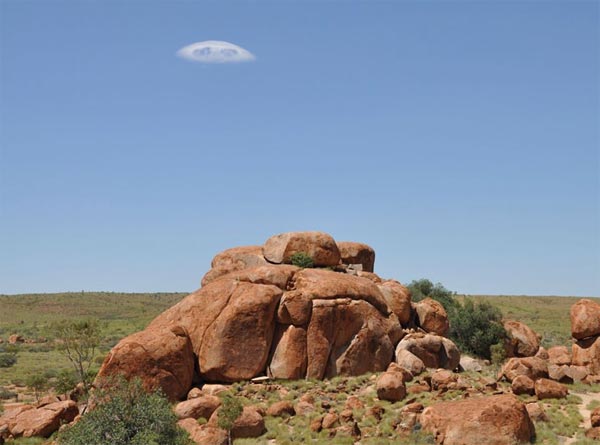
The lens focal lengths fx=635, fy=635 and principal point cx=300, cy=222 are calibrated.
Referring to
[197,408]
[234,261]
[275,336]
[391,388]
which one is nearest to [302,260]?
[234,261]

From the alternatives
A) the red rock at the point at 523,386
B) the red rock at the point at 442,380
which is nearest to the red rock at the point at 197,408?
the red rock at the point at 442,380

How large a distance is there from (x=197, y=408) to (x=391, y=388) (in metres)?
9.58

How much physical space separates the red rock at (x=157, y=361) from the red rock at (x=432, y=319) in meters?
15.7

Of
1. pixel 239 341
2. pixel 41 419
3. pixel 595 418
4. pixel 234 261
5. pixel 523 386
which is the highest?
pixel 234 261

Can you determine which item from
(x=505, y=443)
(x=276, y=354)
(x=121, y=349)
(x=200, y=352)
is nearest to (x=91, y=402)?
(x=121, y=349)

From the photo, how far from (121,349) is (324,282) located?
474 inches

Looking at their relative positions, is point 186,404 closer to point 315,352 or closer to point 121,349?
point 121,349

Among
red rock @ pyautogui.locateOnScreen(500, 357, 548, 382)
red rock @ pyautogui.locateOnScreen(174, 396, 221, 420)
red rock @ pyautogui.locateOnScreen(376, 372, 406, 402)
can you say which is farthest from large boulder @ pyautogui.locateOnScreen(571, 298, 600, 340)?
red rock @ pyautogui.locateOnScreen(174, 396, 221, 420)

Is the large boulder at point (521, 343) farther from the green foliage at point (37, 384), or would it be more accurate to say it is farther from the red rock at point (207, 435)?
the green foliage at point (37, 384)

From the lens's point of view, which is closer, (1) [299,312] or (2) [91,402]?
(2) [91,402]

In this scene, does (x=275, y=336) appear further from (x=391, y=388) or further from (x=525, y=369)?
(x=525, y=369)

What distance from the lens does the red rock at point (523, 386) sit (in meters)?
33.1

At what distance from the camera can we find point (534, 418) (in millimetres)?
29188

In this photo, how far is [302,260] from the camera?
41406 mm
